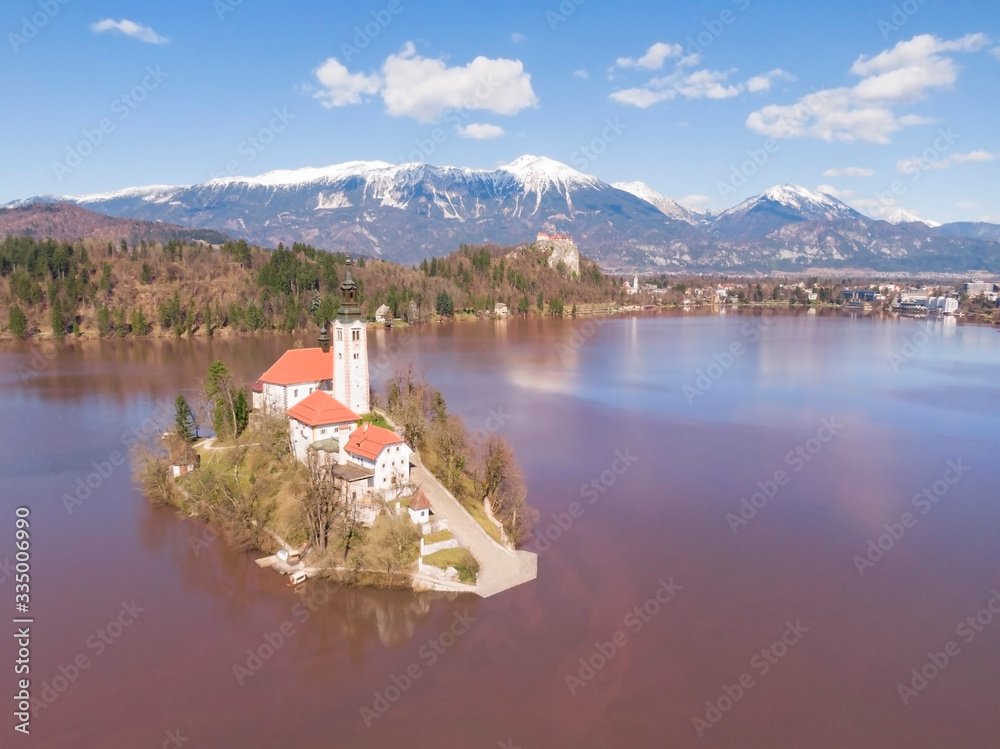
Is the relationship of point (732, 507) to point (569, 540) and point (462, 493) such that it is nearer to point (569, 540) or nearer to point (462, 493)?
point (569, 540)

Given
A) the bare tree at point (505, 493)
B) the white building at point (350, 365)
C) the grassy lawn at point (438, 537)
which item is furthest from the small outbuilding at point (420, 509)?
the white building at point (350, 365)

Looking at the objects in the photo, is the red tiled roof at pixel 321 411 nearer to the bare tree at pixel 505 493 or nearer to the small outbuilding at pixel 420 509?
the small outbuilding at pixel 420 509

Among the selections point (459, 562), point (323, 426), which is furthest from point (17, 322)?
point (459, 562)

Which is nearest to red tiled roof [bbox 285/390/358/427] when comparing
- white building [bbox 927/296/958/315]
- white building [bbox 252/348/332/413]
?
white building [bbox 252/348/332/413]

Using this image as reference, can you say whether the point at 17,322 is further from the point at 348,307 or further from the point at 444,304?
the point at 348,307

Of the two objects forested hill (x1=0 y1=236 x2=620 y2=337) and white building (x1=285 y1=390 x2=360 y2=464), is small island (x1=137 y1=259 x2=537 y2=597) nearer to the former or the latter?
white building (x1=285 y1=390 x2=360 y2=464)
